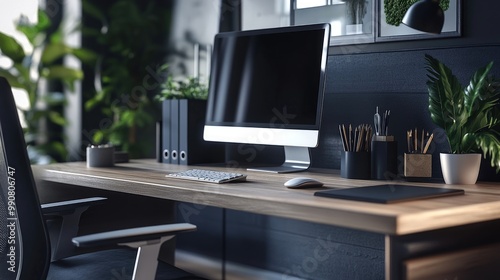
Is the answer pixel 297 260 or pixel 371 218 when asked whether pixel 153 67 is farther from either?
pixel 371 218

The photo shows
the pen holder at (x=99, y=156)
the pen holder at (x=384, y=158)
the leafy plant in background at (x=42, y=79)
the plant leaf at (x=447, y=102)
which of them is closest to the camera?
the plant leaf at (x=447, y=102)

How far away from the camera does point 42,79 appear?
3650mm

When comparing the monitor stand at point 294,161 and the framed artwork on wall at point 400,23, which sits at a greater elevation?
the framed artwork on wall at point 400,23

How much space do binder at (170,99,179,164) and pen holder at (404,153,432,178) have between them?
3.27 ft

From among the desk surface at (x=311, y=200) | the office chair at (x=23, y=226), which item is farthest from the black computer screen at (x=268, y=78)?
the office chair at (x=23, y=226)

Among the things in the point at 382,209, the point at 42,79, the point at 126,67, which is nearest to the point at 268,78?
the point at 382,209

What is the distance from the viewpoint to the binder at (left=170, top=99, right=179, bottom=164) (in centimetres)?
265

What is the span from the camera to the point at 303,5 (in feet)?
→ 8.29

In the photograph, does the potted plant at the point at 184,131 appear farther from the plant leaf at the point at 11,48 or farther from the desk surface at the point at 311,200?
the plant leaf at the point at 11,48

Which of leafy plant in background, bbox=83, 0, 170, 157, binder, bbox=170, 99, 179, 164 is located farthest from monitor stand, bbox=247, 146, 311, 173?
leafy plant in background, bbox=83, 0, 170, 157

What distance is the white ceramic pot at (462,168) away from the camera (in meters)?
1.88

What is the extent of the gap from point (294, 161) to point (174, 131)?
0.55 m

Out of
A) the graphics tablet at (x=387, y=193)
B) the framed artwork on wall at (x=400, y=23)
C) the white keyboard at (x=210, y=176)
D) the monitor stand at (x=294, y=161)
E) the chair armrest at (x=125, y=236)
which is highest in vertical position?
the framed artwork on wall at (x=400, y=23)

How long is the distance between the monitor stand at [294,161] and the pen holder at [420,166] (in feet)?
1.40
